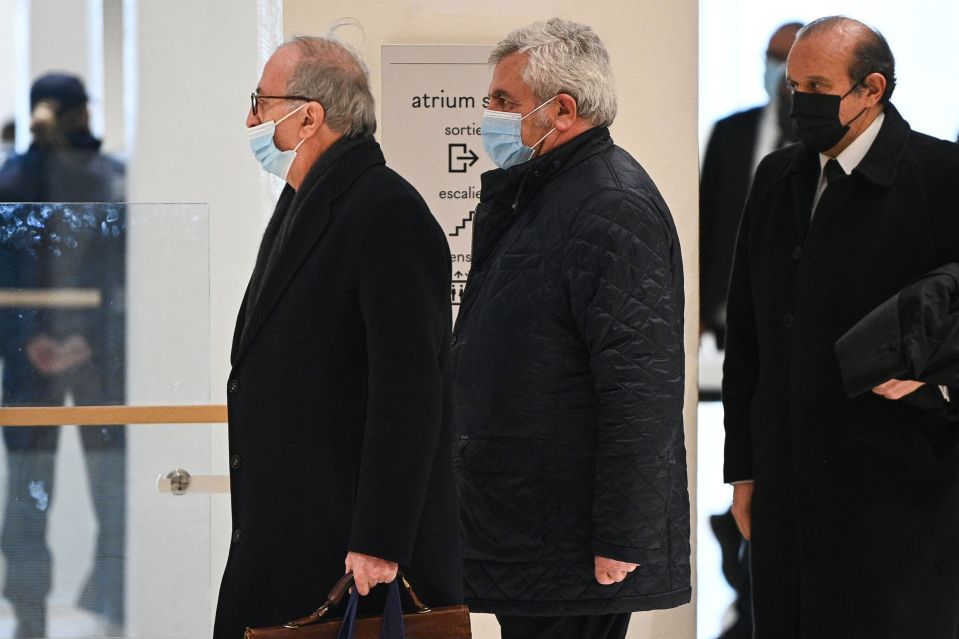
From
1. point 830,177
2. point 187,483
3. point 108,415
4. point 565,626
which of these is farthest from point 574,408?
point 108,415

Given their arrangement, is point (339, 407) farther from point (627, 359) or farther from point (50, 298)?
point (50, 298)

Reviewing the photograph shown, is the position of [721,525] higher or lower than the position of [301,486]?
lower

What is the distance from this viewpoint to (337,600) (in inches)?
75.5

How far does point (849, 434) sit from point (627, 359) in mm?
603

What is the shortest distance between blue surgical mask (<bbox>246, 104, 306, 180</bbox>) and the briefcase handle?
0.77 metres

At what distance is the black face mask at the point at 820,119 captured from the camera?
8.68 feet

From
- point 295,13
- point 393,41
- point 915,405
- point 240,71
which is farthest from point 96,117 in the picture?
point 915,405

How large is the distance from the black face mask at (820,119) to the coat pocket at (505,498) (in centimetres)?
93

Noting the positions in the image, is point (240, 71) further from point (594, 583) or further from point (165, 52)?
point (594, 583)

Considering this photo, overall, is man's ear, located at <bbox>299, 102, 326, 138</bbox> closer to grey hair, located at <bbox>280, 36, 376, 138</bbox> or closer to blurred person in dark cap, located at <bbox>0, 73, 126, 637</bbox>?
grey hair, located at <bbox>280, 36, 376, 138</bbox>

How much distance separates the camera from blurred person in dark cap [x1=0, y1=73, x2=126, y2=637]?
3.36 metres

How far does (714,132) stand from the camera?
3.81m

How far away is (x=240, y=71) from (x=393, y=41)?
1.54 feet

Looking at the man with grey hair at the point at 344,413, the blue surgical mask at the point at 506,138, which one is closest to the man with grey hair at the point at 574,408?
the blue surgical mask at the point at 506,138
